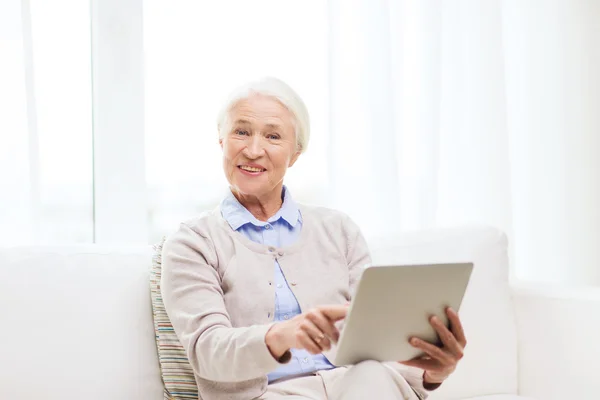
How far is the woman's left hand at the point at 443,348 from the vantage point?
141cm

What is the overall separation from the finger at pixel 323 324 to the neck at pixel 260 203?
508mm

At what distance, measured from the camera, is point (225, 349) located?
1412mm

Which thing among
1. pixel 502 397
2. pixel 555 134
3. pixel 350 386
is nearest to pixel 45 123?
pixel 350 386

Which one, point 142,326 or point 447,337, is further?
point 142,326

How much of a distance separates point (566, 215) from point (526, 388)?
1219 mm

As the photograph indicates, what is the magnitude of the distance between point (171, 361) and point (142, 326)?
12 centimetres

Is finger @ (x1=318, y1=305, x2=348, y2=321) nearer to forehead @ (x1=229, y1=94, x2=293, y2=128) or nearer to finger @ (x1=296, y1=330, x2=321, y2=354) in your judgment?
finger @ (x1=296, y1=330, x2=321, y2=354)

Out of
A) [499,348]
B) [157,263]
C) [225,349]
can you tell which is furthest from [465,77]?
[225,349]

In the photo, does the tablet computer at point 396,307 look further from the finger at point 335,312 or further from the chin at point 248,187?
the chin at point 248,187

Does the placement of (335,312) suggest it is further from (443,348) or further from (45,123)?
(45,123)

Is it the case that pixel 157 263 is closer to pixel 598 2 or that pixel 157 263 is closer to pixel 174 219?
pixel 174 219

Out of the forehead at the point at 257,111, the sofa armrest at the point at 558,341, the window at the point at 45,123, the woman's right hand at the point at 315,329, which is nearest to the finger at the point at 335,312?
the woman's right hand at the point at 315,329

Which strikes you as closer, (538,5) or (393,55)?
(393,55)

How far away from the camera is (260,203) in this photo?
5.91ft
